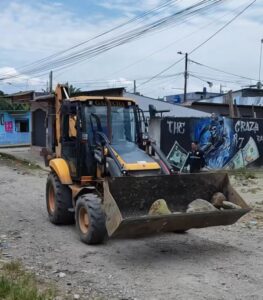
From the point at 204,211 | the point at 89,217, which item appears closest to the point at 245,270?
the point at 204,211

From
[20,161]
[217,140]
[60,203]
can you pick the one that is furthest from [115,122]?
[20,161]

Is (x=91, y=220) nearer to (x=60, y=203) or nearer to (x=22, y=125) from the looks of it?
(x=60, y=203)

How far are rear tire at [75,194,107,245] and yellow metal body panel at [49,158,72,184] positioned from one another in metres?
1.08

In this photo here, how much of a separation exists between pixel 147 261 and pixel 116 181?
53.2 inches

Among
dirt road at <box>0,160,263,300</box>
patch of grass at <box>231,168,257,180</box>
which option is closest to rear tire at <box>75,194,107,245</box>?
dirt road at <box>0,160,263,300</box>

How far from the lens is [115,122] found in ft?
31.3

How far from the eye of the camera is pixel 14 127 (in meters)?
44.2

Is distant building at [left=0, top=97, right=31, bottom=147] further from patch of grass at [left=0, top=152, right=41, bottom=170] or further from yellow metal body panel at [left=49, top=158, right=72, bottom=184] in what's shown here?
yellow metal body panel at [left=49, top=158, right=72, bottom=184]

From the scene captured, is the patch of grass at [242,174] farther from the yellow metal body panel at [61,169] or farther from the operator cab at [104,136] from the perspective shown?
the yellow metal body panel at [61,169]

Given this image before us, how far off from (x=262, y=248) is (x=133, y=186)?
7.83 feet

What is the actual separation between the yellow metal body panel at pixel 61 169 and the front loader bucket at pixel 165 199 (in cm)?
178

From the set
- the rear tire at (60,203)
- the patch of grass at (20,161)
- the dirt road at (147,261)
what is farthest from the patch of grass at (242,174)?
the rear tire at (60,203)

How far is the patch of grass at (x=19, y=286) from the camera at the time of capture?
5.54 meters

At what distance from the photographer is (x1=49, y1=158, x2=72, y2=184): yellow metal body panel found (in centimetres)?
969
